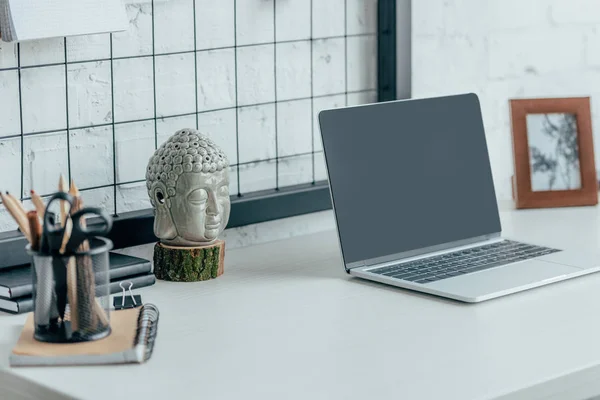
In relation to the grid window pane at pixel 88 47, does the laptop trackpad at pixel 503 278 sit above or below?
→ below

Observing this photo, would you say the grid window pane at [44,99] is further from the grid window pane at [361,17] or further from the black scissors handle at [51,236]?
the grid window pane at [361,17]

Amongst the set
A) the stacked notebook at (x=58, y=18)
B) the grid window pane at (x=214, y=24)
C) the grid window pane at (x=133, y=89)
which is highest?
the grid window pane at (x=214, y=24)

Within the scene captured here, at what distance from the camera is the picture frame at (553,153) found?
1.77m

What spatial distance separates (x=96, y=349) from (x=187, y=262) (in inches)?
13.0

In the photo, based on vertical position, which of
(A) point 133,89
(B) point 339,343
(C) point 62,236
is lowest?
(B) point 339,343

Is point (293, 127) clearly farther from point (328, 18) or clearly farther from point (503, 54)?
point (503, 54)

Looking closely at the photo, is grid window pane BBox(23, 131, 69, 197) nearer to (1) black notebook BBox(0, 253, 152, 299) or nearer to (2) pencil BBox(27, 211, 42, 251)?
(1) black notebook BBox(0, 253, 152, 299)

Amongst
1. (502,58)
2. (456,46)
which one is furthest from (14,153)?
(502,58)

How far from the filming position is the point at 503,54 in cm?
188

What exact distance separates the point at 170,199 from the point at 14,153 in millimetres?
219

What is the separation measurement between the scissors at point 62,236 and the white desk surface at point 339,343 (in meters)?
0.09

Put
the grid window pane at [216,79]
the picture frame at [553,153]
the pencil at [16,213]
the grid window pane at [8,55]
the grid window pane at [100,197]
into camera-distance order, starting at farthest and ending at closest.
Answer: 1. the picture frame at [553,153]
2. the grid window pane at [216,79]
3. the grid window pane at [100,197]
4. the grid window pane at [8,55]
5. the pencil at [16,213]

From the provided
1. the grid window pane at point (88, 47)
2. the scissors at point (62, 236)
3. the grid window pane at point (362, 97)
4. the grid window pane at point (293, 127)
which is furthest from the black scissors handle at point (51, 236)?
the grid window pane at point (362, 97)

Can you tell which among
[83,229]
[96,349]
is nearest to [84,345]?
[96,349]
